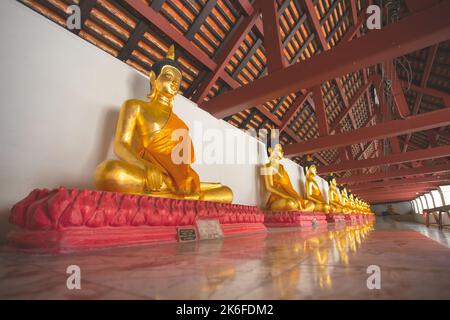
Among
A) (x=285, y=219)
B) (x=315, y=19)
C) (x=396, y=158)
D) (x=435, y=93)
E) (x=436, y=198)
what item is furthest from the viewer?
(x=436, y=198)

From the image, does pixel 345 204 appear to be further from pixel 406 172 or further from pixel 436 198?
pixel 436 198

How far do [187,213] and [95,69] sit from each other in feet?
4.44

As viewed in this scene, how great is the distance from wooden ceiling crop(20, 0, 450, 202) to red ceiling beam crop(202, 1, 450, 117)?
702mm

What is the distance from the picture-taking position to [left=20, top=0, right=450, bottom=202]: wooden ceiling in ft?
8.43

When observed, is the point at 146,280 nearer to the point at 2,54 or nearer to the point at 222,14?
the point at 2,54

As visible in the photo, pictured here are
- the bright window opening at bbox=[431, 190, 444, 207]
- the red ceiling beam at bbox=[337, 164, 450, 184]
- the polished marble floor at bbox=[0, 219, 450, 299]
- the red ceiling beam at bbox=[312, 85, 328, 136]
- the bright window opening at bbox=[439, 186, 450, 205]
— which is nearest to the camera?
the polished marble floor at bbox=[0, 219, 450, 299]

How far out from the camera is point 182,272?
0.63 metres

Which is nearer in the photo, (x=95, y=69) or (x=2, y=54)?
(x=2, y=54)

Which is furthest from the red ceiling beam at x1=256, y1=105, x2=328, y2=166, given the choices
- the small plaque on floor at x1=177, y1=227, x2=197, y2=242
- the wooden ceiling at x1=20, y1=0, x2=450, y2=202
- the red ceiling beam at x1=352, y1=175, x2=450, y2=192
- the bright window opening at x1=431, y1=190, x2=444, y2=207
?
the bright window opening at x1=431, y1=190, x2=444, y2=207

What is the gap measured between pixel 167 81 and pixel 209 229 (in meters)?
1.34

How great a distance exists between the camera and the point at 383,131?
4.24m

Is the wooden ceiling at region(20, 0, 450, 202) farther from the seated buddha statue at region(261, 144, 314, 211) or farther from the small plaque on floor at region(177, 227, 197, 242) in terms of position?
the small plaque on floor at region(177, 227, 197, 242)

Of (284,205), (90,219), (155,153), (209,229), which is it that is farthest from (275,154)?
(90,219)

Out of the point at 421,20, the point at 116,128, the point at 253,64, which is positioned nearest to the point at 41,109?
the point at 116,128
